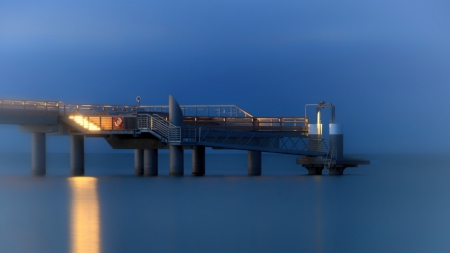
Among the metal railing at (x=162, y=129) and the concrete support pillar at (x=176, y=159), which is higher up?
the metal railing at (x=162, y=129)

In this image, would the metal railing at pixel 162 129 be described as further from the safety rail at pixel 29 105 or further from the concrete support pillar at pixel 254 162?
the concrete support pillar at pixel 254 162

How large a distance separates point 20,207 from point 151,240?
1300 cm

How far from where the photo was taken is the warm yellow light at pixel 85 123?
50312 mm

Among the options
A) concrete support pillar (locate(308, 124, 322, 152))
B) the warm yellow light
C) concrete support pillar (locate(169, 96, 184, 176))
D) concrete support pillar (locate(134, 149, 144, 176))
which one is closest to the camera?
concrete support pillar (locate(169, 96, 184, 176))

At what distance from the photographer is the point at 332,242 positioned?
84.7 feet

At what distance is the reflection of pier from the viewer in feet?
161

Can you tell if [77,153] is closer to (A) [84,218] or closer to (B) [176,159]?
(B) [176,159]

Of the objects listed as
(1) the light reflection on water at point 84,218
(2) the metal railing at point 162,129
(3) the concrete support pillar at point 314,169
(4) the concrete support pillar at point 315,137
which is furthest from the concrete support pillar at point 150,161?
(4) the concrete support pillar at point 315,137

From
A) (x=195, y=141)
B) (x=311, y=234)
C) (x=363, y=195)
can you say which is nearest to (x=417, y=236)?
(x=311, y=234)

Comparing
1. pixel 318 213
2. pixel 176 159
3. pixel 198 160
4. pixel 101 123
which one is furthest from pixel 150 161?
pixel 318 213

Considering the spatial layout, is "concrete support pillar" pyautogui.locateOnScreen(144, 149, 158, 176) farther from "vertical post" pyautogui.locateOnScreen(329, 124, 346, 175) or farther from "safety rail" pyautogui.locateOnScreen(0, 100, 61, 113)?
"vertical post" pyautogui.locateOnScreen(329, 124, 346, 175)

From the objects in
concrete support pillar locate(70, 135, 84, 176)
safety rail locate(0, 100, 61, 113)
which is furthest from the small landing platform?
safety rail locate(0, 100, 61, 113)

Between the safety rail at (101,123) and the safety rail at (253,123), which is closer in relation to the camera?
the safety rail at (101,123)

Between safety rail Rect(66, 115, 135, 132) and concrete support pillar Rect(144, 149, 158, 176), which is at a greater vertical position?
safety rail Rect(66, 115, 135, 132)
